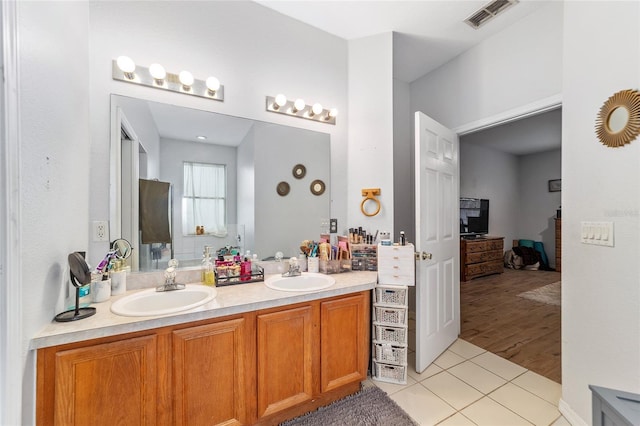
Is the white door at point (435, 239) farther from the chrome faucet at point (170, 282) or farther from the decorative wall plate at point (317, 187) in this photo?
the chrome faucet at point (170, 282)

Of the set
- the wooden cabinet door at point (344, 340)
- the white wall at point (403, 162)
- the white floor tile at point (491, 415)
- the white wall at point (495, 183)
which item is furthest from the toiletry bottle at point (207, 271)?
the white wall at point (495, 183)

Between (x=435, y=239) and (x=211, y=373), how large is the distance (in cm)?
188

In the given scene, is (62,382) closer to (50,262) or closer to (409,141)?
(50,262)

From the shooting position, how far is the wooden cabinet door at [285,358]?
4.61 feet

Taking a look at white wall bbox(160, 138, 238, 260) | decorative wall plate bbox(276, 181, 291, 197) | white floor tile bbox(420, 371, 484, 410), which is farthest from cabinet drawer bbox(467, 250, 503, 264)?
white wall bbox(160, 138, 238, 260)

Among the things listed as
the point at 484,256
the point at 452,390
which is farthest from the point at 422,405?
the point at 484,256

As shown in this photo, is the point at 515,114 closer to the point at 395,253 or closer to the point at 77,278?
the point at 395,253

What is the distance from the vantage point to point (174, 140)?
5.75 ft

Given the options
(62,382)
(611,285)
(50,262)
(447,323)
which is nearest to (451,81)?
(611,285)

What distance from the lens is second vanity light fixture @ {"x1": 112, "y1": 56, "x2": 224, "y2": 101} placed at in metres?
1.57

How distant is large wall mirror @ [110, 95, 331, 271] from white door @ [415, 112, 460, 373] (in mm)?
864

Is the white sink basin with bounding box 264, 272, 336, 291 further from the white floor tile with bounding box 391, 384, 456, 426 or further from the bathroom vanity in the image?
the white floor tile with bounding box 391, 384, 456, 426

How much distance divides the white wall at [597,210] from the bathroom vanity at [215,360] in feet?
3.98

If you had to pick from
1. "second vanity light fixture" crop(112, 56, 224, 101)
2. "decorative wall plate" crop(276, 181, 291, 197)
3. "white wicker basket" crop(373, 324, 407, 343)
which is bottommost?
"white wicker basket" crop(373, 324, 407, 343)
